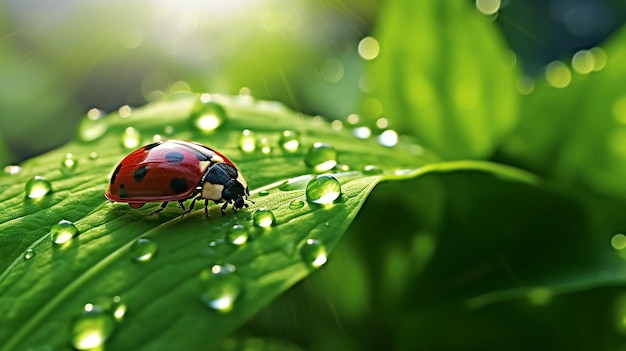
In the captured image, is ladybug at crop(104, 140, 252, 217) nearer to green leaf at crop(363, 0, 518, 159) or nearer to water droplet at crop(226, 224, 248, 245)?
water droplet at crop(226, 224, 248, 245)

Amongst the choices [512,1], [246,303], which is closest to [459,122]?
[246,303]

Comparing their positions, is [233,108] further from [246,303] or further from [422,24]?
[246,303]

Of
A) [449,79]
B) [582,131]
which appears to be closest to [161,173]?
[449,79]

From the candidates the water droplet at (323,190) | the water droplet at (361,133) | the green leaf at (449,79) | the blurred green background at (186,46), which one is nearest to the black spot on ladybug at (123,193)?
the water droplet at (323,190)

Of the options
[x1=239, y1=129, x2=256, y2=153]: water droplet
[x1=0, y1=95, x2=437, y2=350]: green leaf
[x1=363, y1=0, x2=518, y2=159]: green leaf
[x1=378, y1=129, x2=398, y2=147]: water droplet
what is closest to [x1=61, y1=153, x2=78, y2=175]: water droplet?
[x1=0, y1=95, x2=437, y2=350]: green leaf

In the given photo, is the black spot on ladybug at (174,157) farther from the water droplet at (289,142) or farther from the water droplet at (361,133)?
the water droplet at (361,133)
